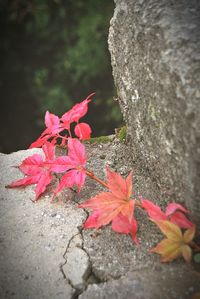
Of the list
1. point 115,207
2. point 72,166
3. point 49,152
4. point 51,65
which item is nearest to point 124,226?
point 115,207

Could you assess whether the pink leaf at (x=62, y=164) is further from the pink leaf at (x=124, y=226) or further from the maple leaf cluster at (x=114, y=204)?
the pink leaf at (x=124, y=226)

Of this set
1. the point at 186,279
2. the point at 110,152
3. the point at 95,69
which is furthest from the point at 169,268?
the point at 95,69

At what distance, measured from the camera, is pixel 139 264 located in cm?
136

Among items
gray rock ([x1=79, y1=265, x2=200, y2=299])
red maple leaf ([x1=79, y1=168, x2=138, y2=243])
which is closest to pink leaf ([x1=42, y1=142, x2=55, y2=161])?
red maple leaf ([x1=79, y1=168, x2=138, y2=243])

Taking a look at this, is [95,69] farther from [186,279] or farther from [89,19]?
[186,279]

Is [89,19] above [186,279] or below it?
above

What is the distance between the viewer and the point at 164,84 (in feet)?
4.17

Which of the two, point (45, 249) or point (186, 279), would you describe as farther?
point (45, 249)

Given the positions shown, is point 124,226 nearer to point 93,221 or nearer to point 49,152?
point 93,221

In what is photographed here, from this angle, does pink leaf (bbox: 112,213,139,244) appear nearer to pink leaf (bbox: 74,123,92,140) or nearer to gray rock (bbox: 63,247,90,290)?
gray rock (bbox: 63,247,90,290)

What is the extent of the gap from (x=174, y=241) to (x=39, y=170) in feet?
2.24

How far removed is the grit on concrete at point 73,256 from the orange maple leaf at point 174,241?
3.5 inches

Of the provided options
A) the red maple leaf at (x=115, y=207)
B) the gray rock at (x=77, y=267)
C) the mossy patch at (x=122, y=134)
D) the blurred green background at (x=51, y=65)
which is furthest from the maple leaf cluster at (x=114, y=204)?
the blurred green background at (x=51, y=65)

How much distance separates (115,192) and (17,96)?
3.36 metres
